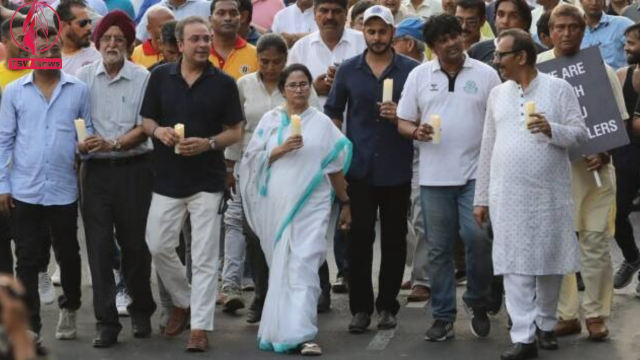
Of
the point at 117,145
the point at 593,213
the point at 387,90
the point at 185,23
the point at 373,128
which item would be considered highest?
the point at 185,23

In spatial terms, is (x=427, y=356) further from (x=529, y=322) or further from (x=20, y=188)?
(x=20, y=188)

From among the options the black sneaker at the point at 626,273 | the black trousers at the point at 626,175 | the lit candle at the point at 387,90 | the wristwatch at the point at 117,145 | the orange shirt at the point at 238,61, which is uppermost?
the orange shirt at the point at 238,61

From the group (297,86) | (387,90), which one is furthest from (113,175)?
(387,90)

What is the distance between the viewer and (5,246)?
1114cm

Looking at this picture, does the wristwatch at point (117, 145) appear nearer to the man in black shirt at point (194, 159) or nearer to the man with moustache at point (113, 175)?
the man with moustache at point (113, 175)

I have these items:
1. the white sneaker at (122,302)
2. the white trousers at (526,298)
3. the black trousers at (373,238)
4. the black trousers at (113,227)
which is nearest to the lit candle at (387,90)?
the black trousers at (373,238)

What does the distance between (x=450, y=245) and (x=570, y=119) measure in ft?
4.31

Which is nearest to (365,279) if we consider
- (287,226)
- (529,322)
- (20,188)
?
(287,226)

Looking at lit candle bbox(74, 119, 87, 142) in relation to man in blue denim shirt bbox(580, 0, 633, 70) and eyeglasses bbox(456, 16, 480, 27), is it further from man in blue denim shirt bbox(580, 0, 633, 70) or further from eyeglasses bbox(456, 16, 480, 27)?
man in blue denim shirt bbox(580, 0, 633, 70)

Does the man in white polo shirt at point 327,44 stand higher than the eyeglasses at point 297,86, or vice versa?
the man in white polo shirt at point 327,44

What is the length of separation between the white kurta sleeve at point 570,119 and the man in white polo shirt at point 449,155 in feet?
2.55

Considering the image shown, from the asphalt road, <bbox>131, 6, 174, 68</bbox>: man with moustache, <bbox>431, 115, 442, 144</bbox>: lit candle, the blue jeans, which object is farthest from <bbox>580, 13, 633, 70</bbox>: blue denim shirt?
<bbox>431, 115, 442, 144</bbox>: lit candle

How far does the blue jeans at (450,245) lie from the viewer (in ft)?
35.0

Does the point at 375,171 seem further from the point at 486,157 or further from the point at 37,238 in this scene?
the point at 37,238
